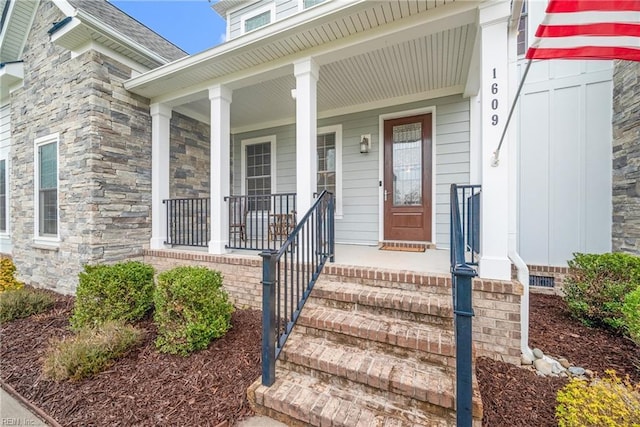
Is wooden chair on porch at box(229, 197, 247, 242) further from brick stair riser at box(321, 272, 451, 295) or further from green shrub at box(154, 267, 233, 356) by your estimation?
brick stair riser at box(321, 272, 451, 295)

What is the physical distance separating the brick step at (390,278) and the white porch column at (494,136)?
0.41m

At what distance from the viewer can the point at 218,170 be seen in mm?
4199

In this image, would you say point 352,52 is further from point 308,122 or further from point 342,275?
point 342,275

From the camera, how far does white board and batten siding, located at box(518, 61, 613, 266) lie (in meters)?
3.92

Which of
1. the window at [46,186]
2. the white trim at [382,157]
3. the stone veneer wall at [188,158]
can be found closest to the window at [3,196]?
the window at [46,186]

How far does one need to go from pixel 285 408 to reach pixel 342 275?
55.8 inches

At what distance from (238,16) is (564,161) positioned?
6882mm

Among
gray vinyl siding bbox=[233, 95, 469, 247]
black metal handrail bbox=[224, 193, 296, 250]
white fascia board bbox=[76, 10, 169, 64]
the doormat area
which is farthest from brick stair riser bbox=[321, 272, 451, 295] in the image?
white fascia board bbox=[76, 10, 169, 64]

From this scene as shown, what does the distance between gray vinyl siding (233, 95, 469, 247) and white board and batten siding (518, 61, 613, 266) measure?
2.99 feet

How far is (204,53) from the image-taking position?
3793 mm

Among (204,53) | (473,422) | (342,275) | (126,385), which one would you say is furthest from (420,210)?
(126,385)

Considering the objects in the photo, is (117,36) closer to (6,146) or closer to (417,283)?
(6,146)

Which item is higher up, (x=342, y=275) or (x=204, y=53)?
(x=204, y=53)

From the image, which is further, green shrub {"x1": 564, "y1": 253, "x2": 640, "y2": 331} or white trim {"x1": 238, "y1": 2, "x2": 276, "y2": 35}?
white trim {"x1": 238, "y1": 2, "x2": 276, "y2": 35}
